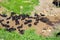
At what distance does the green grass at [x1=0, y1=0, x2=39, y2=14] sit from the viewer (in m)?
18.5

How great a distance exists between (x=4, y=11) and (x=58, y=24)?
3694 millimetres

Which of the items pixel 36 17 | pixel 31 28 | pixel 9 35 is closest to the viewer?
pixel 9 35

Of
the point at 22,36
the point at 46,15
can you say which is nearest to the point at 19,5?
the point at 46,15

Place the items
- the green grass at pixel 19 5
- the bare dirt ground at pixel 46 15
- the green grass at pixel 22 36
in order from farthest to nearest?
the green grass at pixel 19 5 → the bare dirt ground at pixel 46 15 → the green grass at pixel 22 36

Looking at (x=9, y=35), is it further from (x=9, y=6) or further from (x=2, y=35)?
(x=9, y=6)

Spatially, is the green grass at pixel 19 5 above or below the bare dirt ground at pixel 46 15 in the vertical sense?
above

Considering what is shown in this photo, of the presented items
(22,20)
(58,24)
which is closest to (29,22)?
(22,20)

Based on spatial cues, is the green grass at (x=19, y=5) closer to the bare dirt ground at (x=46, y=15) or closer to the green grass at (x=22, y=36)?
the bare dirt ground at (x=46, y=15)

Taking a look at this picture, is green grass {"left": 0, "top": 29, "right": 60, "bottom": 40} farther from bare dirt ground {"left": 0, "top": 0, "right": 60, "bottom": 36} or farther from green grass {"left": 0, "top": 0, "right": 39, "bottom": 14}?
green grass {"left": 0, "top": 0, "right": 39, "bottom": 14}

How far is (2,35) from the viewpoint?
14.8 meters

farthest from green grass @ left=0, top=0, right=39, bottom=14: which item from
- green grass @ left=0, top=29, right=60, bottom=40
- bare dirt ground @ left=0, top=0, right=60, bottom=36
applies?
green grass @ left=0, top=29, right=60, bottom=40

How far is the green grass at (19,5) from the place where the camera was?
1847 centimetres

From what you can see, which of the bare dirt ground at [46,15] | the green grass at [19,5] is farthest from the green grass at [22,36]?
the green grass at [19,5]

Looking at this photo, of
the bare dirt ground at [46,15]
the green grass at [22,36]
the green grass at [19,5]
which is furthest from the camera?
the green grass at [19,5]
